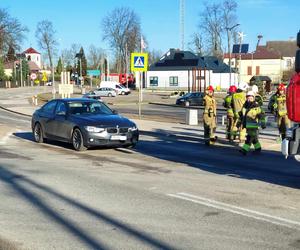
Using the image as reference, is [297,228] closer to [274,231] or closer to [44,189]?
[274,231]

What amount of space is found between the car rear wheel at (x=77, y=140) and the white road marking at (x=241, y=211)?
5.69 m

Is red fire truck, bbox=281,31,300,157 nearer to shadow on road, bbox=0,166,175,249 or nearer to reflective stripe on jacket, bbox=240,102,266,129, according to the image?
shadow on road, bbox=0,166,175,249

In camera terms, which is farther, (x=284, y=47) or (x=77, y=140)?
(x=284, y=47)

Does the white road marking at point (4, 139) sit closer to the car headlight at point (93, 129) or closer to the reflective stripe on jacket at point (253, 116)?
the car headlight at point (93, 129)

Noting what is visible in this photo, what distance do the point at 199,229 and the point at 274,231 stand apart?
2.80ft

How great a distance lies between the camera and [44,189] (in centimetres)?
836

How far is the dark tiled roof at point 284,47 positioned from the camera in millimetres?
121688

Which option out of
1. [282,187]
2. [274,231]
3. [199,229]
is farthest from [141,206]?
[282,187]

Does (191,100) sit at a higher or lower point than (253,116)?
lower

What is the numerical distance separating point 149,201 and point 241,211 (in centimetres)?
137

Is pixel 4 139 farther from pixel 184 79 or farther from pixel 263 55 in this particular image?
pixel 263 55

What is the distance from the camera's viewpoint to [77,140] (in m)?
13.3

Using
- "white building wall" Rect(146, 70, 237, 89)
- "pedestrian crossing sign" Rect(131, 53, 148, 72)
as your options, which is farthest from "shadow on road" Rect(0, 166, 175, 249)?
"white building wall" Rect(146, 70, 237, 89)

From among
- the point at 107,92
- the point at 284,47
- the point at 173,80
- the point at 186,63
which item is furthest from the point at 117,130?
the point at 284,47
